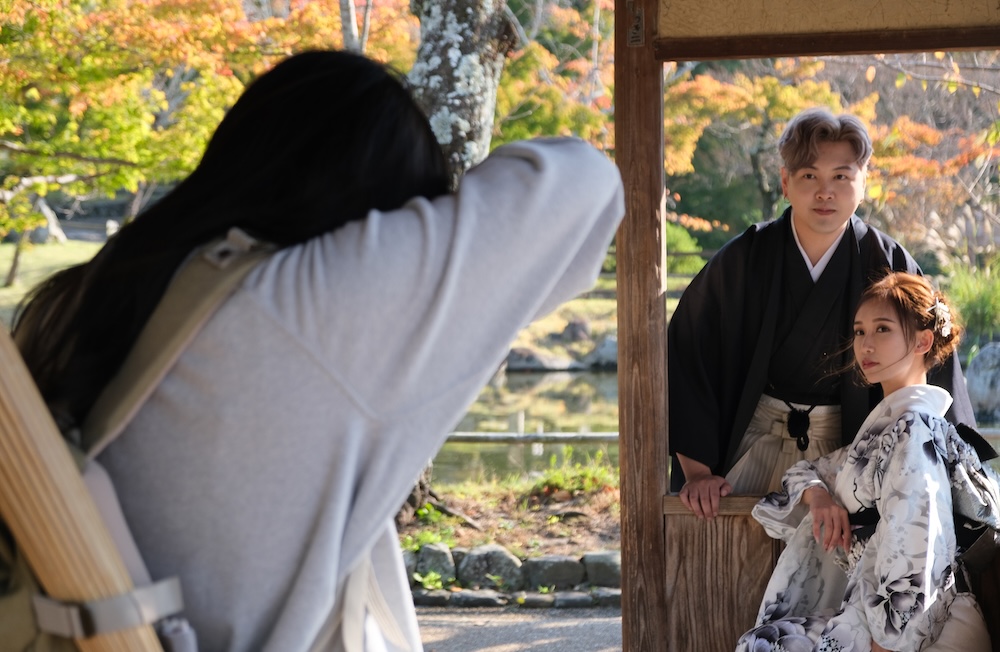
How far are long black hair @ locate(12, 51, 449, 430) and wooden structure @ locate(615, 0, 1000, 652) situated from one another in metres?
1.96

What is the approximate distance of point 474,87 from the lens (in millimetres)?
5953

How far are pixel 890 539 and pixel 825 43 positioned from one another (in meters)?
1.41

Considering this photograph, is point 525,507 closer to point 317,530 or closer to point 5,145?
point 5,145

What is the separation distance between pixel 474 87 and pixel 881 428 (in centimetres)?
379

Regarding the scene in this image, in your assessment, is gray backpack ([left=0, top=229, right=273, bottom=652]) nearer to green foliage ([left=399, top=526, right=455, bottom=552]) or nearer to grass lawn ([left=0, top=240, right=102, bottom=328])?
green foliage ([left=399, top=526, right=455, bottom=552])

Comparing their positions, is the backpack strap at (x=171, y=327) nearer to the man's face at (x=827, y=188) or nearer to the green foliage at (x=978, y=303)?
the man's face at (x=827, y=188)

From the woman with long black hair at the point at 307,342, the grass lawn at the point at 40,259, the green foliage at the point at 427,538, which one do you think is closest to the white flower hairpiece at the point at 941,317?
the woman with long black hair at the point at 307,342

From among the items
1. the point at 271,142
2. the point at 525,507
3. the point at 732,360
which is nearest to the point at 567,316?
the point at 525,507

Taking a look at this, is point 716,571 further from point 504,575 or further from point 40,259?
point 40,259

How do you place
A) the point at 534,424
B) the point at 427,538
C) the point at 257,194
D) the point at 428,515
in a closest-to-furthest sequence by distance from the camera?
the point at 257,194 → the point at 427,538 → the point at 428,515 → the point at 534,424

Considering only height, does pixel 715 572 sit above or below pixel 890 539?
below

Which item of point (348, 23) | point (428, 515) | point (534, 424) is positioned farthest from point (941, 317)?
point (534, 424)

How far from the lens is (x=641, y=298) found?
313 centimetres

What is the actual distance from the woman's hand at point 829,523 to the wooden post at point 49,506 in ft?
7.07
